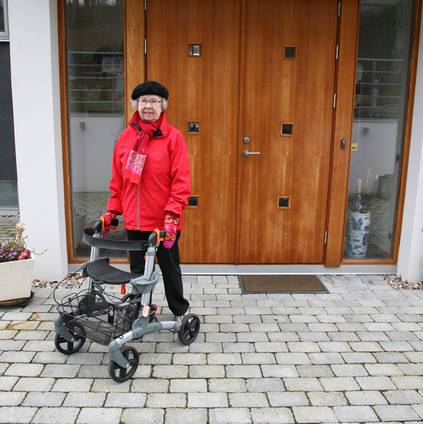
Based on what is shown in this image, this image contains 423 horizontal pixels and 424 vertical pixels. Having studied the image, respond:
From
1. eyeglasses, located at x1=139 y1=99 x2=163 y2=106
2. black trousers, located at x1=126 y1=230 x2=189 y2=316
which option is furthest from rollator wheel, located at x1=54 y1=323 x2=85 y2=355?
eyeglasses, located at x1=139 y1=99 x2=163 y2=106

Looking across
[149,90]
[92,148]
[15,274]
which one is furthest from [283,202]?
[15,274]

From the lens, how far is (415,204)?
4680 mm

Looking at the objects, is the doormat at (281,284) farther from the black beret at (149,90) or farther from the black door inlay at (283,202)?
the black beret at (149,90)

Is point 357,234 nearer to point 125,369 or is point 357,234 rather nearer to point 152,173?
point 152,173

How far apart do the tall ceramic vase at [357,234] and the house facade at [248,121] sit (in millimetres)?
16

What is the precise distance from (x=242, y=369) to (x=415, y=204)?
8.46 ft

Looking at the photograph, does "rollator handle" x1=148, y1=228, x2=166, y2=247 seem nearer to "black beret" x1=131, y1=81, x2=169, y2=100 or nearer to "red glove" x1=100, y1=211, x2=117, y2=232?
"red glove" x1=100, y1=211, x2=117, y2=232

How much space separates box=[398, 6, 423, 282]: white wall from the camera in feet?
15.1

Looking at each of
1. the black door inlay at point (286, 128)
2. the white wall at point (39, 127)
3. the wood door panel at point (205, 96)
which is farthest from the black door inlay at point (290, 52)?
the white wall at point (39, 127)

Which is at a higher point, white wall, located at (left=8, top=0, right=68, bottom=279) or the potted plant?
white wall, located at (left=8, top=0, right=68, bottom=279)

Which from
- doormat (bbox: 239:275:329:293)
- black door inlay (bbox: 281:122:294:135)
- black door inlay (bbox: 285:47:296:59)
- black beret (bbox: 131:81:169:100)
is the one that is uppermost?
black door inlay (bbox: 285:47:296:59)

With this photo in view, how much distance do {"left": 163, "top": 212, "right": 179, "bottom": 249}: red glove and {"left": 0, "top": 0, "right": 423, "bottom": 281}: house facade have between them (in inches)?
64.4

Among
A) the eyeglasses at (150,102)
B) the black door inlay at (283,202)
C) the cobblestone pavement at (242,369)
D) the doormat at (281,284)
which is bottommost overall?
the cobblestone pavement at (242,369)

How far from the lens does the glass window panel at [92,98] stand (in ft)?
15.0
